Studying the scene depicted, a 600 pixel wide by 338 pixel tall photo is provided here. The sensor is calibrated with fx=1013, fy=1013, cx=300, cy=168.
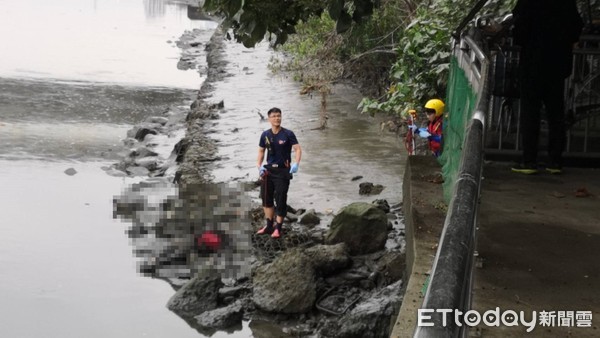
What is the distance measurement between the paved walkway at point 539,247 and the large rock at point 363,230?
2.57 meters

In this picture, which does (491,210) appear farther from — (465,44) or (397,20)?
(397,20)

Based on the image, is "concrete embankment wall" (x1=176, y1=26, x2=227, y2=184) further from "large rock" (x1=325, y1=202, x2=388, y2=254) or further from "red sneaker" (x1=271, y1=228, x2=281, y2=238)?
"large rock" (x1=325, y1=202, x2=388, y2=254)

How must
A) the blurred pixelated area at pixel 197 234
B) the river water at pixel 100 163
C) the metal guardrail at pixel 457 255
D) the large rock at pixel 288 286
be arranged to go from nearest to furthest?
the metal guardrail at pixel 457 255
the large rock at pixel 288 286
the blurred pixelated area at pixel 197 234
the river water at pixel 100 163

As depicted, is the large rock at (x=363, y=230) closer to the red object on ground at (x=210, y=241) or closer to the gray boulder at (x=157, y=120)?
the red object on ground at (x=210, y=241)

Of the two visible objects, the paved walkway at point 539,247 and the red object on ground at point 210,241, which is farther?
the red object on ground at point 210,241

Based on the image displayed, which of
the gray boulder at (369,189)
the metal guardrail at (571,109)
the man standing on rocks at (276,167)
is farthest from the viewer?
the gray boulder at (369,189)

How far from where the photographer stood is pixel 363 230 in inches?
451

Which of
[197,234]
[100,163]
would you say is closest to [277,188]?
[197,234]

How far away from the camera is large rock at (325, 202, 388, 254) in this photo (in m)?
11.4

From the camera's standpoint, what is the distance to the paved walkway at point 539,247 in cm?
548

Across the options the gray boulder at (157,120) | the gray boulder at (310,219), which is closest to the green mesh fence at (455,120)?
the gray boulder at (310,219)

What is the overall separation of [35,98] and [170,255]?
1756 centimetres

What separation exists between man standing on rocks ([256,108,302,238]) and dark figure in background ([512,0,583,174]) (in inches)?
149

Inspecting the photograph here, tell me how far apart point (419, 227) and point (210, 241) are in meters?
5.18
